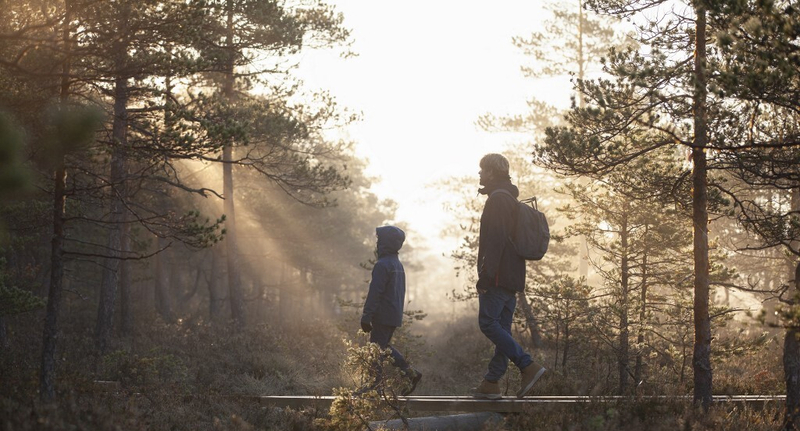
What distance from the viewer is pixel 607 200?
36.7ft

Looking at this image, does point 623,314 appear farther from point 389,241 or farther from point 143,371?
point 143,371

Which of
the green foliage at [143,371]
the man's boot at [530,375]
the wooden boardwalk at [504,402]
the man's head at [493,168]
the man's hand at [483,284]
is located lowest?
the green foliage at [143,371]

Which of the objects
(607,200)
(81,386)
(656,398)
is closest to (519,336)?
(607,200)

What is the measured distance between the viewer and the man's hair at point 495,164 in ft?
24.4

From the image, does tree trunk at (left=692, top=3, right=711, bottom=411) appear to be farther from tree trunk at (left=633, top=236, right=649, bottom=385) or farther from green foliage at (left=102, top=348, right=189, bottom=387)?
green foliage at (left=102, top=348, right=189, bottom=387)

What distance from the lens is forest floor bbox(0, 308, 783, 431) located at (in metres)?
6.39

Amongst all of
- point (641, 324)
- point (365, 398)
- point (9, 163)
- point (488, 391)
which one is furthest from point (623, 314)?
point (9, 163)

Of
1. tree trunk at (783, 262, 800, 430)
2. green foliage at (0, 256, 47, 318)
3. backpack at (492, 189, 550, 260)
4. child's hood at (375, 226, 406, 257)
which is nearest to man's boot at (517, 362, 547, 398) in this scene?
backpack at (492, 189, 550, 260)

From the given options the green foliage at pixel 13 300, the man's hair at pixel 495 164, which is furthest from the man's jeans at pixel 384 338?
the green foliage at pixel 13 300

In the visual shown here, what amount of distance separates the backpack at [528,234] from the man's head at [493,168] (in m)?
0.49

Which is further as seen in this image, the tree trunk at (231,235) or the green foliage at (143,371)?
the tree trunk at (231,235)

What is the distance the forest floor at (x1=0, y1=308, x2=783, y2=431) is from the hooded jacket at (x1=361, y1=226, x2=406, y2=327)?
4.62 feet

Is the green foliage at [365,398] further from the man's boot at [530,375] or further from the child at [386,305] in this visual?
the man's boot at [530,375]

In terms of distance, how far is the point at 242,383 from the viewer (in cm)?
1138
